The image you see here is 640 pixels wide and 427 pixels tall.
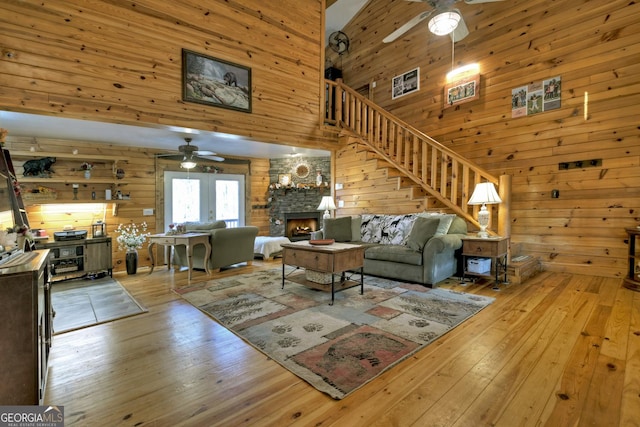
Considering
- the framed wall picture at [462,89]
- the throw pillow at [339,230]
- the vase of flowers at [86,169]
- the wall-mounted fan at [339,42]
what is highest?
the wall-mounted fan at [339,42]

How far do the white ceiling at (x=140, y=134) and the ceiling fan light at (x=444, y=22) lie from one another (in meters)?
3.21

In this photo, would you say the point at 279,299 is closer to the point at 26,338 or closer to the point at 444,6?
the point at 26,338

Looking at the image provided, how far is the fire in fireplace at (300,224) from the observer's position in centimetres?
794

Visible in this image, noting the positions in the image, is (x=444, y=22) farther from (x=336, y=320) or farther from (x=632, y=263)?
(x=336, y=320)

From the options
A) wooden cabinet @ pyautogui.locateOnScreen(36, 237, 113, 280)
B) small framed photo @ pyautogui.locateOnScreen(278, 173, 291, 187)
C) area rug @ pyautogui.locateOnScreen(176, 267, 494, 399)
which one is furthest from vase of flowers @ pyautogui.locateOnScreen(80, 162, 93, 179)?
small framed photo @ pyautogui.locateOnScreen(278, 173, 291, 187)

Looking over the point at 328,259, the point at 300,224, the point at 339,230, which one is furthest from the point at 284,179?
the point at 328,259

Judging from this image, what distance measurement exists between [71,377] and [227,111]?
144 inches

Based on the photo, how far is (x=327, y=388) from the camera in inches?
69.5

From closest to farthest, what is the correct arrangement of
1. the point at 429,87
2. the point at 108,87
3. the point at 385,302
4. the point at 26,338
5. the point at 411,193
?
the point at 26,338
the point at 385,302
the point at 108,87
the point at 411,193
the point at 429,87

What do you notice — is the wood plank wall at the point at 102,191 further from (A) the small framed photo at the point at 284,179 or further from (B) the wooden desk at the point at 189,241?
(A) the small framed photo at the point at 284,179

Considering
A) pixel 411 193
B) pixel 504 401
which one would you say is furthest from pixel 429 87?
pixel 504 401

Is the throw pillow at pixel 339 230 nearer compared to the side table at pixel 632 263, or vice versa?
the side table at pixel 632 263

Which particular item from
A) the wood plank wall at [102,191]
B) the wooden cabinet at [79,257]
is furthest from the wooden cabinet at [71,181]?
the wooden cabinet at [79,257]

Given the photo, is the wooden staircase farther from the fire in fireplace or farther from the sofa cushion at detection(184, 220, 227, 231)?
the sofa cushion at detection(184, 220, 227, 231)
